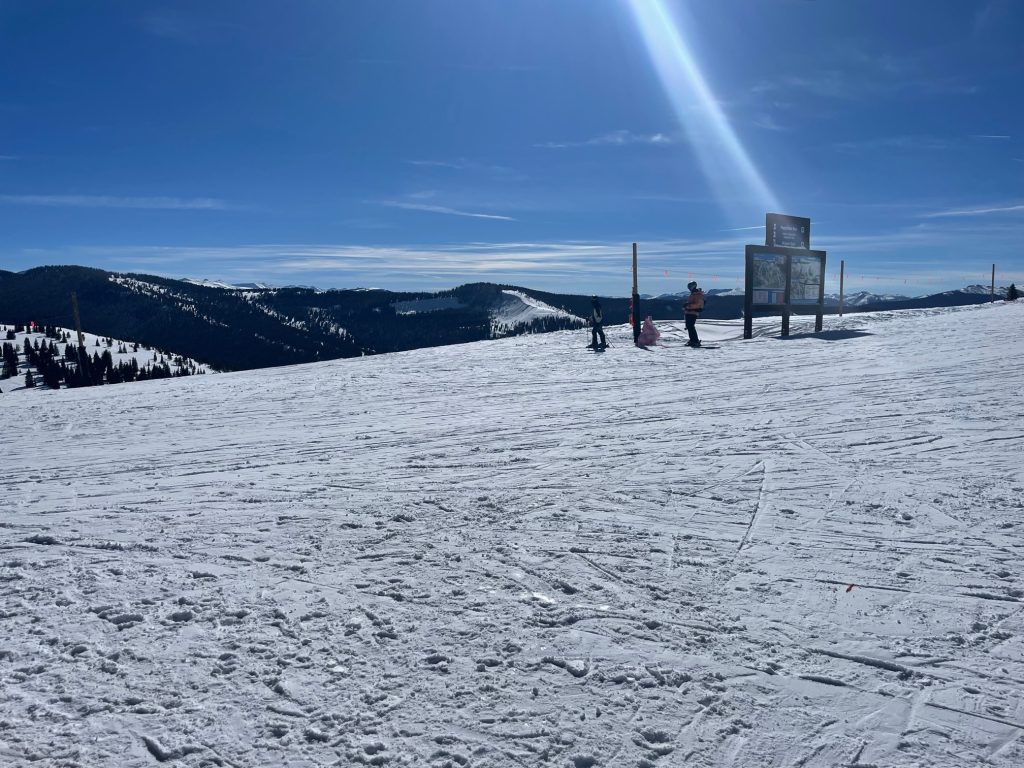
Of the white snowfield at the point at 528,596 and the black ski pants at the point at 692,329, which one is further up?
the black ski pants at the point at 692,329

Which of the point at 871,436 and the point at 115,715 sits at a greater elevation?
the point at 871,436

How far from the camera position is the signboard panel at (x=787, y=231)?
857 inches

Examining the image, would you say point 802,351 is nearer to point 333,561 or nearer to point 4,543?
point 333,561

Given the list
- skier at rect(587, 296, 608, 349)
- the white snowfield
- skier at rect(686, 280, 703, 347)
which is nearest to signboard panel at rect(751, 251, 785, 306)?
skier at rect(686, 280, 703, 347)

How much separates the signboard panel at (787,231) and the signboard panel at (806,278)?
0.55 metres

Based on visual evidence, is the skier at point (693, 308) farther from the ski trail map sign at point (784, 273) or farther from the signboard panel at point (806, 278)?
the signboard panel at point (806, 278)

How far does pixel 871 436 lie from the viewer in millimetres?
7473

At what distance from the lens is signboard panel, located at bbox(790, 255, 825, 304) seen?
879 inches

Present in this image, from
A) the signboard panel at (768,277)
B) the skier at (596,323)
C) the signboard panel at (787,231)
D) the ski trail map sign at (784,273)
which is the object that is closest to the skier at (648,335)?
the skier at (596,323)

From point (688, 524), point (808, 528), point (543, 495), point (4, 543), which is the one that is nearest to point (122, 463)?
point (4, 543)

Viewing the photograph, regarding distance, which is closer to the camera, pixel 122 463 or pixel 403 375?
pixel 122 463

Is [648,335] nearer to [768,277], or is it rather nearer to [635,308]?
[635,308]

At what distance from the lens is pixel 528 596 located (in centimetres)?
399

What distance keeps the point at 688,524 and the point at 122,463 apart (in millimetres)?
6783
